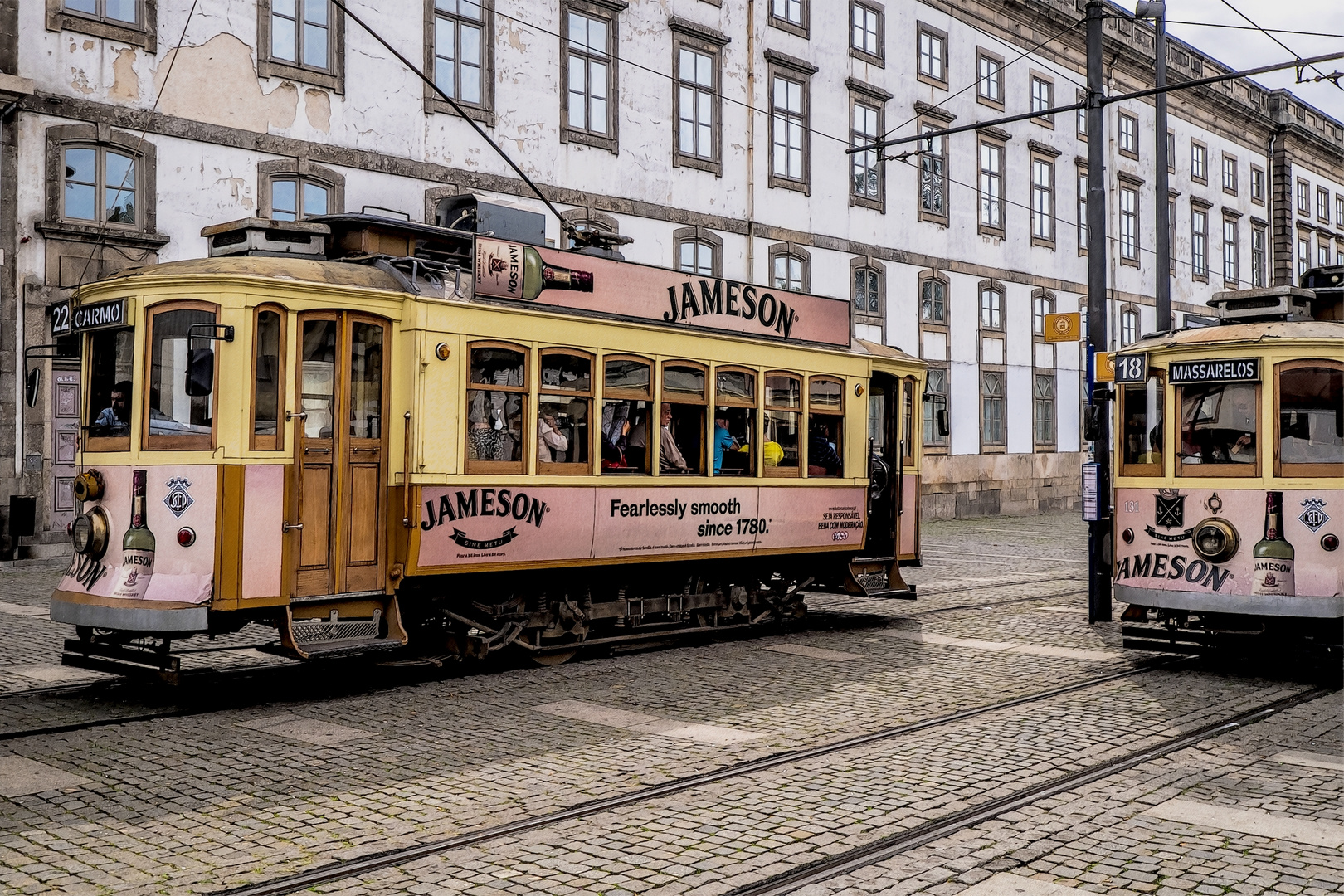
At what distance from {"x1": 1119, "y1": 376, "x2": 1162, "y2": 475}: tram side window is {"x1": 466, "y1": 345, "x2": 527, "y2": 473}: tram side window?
5.09 m

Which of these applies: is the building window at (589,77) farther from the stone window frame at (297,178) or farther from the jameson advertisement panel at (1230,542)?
the jameson advertisement panel at (1230,542)

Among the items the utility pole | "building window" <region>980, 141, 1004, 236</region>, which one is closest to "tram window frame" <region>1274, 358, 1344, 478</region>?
the utility pole

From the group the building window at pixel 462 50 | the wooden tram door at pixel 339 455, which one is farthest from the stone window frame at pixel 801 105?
the wooden tram door at pixel 339 455

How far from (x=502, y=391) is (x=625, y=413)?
1.50 metres

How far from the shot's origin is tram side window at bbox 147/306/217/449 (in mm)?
9281

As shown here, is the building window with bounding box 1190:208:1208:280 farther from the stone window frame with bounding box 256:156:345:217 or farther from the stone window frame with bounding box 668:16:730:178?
the stone window frame with bounding box 256:156:345:217

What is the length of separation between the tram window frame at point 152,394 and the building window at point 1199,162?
41918 mm

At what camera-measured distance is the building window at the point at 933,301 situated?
33906 mm

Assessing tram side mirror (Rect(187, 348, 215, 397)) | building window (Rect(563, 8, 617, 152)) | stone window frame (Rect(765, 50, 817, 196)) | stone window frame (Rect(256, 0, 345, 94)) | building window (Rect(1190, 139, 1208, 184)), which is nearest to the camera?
tram side mirror (Rect(187, 348, 215, 397))

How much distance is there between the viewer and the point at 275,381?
955cm

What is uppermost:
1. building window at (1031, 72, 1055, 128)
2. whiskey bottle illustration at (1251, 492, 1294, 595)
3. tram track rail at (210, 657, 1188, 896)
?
building window at (1031, 72, 1055, 128)

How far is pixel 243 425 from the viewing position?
30.7 feet

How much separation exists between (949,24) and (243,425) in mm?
29458

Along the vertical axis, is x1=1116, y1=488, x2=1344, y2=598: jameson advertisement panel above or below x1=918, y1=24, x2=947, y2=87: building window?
below
